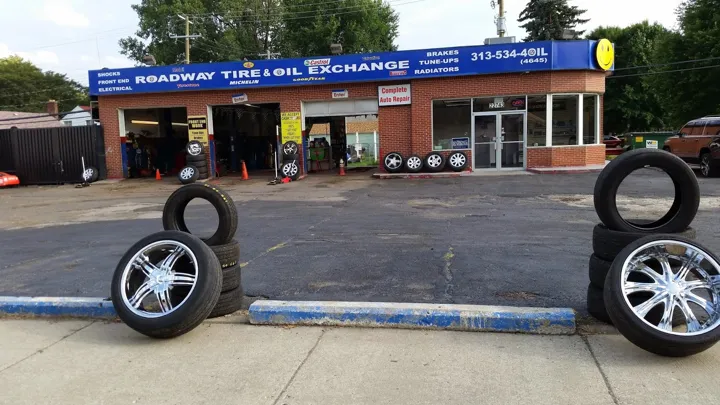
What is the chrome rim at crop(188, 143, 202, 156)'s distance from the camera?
2272 centimetres

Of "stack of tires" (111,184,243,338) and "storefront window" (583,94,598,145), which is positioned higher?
"storefront window" (583,94,598,145)

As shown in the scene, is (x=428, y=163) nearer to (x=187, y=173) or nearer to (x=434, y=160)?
(x=434, y=160)

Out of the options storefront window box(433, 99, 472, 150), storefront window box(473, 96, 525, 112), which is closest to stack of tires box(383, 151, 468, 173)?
storefront window box(433, 99, 472, 150)

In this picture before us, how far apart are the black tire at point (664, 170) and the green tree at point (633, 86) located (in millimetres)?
46498

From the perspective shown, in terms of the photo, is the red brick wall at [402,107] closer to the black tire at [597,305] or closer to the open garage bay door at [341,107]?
the open garage bay door at [341,107]

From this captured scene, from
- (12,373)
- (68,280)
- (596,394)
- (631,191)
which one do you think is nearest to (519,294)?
(596,394)

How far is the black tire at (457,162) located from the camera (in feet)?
68.7

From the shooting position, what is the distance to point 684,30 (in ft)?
102

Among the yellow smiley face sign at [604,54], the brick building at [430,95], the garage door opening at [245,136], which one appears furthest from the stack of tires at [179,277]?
the garage door opening at [245,136]

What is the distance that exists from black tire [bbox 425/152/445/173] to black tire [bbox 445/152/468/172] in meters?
0.32

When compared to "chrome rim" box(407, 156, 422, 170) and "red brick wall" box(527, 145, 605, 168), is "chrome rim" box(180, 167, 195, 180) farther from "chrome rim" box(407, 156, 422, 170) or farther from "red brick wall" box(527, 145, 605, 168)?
"red brick wall" box(527, 145, 605, 168)

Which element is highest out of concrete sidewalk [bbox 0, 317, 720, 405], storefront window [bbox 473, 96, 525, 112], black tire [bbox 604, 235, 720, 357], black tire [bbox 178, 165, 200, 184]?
storefront window [bbox 473, 96, 525, 112]

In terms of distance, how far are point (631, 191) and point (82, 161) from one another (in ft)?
73.2

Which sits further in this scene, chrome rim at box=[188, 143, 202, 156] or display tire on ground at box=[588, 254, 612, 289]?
chrome rim at box=[188, 143, 202, 156]
